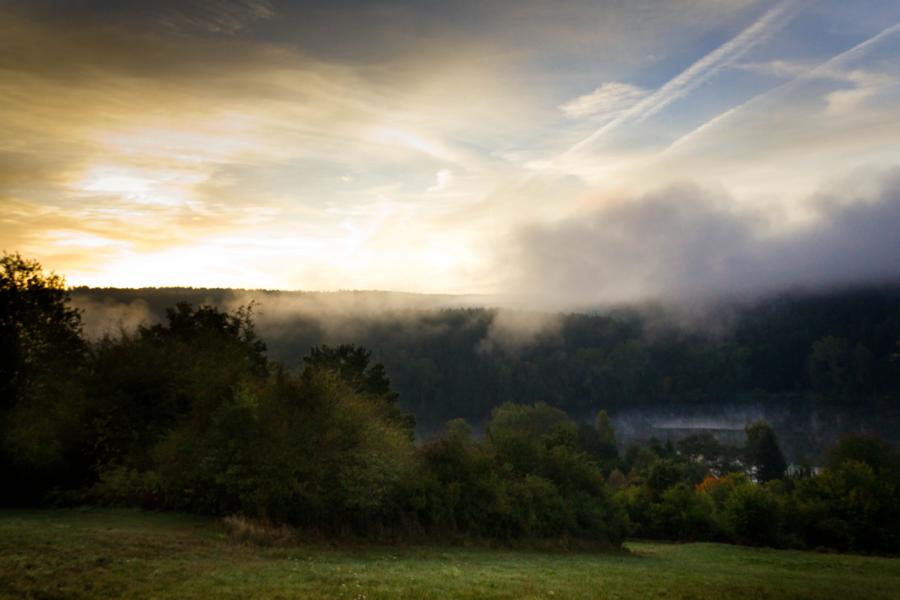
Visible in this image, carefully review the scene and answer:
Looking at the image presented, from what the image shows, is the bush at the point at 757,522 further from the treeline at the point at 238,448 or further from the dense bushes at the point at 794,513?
the treeline at the point at 238,448

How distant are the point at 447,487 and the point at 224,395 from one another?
55.1ft

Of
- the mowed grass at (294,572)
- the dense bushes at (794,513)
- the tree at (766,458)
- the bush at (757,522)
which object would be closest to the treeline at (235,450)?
the mowed grass at (294,572)

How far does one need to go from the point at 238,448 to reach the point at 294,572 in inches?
625

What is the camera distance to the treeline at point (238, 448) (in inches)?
1486

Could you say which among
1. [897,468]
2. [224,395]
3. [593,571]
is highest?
[224,395]

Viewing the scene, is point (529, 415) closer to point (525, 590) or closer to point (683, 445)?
point (683, 445)

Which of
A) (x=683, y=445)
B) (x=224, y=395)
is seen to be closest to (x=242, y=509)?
(x=224, y=395)

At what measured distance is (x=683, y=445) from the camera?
606ft

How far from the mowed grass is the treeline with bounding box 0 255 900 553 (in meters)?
3.20

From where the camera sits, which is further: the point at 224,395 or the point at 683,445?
the point at 683,445

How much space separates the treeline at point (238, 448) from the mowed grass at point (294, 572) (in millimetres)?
3195

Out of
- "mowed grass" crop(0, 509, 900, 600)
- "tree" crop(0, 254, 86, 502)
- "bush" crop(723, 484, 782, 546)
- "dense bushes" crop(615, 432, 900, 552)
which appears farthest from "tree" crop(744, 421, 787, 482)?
"tree" crop(0, 254, 86, 502)

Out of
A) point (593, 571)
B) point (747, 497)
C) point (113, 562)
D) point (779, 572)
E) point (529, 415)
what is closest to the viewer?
point (113, 562)

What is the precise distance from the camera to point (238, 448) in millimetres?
37562
